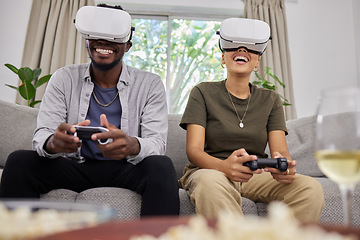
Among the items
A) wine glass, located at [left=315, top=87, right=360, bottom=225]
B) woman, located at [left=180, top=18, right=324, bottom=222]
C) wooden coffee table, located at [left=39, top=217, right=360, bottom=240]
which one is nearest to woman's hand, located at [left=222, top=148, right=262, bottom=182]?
woman, located at [left=180, top=18, right=324, bottom=222]

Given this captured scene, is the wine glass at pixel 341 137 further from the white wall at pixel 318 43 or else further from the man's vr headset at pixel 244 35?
the white wall at pixel 318 43

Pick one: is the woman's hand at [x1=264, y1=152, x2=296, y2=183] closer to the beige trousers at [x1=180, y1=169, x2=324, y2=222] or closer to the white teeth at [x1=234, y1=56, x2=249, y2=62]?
the beige trousers at [x1=180, y1=169, x2=324, y2=222]

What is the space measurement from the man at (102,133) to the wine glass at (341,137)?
0.87 metres

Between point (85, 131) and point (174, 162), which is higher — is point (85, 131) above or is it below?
above

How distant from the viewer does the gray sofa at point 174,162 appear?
1403 mm

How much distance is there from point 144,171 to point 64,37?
3.31 metres

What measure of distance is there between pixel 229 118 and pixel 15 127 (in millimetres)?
980

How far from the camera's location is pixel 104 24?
164cm

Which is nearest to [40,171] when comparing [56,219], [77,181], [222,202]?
[77,181]

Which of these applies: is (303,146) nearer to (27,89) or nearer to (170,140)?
(170,140)

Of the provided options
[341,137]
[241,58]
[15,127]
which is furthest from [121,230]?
[15,127]

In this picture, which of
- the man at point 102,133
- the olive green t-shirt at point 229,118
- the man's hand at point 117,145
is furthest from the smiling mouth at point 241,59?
the man's hand at point 117,145

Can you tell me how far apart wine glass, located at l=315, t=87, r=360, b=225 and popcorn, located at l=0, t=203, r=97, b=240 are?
275mm

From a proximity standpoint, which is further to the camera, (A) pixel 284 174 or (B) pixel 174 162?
(B) pixel 174 162
